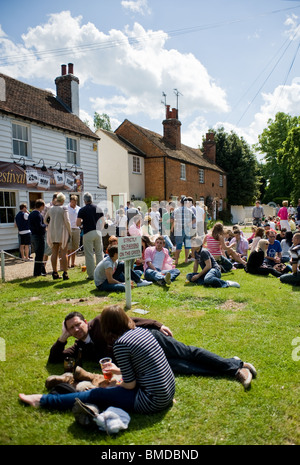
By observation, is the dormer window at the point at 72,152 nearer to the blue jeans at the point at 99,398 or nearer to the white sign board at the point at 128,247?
the white sign board at the point at 128,247

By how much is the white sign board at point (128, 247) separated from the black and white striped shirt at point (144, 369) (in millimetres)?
2973

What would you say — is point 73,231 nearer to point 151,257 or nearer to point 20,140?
point 151,257

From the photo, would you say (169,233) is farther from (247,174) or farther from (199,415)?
(247,174)

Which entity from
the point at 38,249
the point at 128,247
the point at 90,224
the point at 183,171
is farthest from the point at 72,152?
the point at 183,171

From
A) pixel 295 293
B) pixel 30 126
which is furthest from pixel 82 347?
pixel 30 126

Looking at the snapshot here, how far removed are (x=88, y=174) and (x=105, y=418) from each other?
16777 millimetres

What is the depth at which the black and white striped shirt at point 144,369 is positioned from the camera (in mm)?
2967

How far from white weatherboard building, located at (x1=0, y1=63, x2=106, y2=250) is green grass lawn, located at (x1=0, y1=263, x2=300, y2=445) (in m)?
7.16

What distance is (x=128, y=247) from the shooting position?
6195mm

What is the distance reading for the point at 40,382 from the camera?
3.67 meters

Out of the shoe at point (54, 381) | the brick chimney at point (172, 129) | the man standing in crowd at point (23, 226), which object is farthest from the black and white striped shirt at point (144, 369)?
the brick chimney at point (172, 129)

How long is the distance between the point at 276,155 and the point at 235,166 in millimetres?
15009

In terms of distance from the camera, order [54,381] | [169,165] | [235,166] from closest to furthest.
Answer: [54,381], [169,165], [235,166]

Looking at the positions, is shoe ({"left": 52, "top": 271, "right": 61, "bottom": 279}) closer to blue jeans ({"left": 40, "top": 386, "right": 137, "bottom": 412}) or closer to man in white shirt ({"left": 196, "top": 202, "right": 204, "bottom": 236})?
blue jeans ({"left": 40, "top": 386, "right": 137, "bottom": 412})
